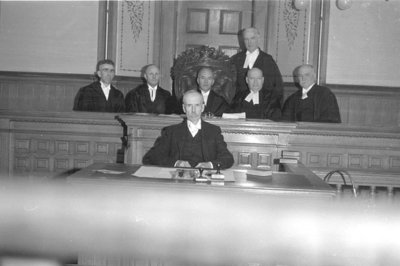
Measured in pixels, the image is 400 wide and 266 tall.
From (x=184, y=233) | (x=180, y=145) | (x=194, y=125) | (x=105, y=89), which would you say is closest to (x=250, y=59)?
(x=105, y=89)

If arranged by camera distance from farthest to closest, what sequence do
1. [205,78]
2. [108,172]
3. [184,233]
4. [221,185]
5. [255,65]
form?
1. [255,65]
2. [205,78]
3. [108,172]
4. [221,185]
5. [184,233]

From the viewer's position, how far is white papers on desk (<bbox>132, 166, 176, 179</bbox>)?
276 centimetres

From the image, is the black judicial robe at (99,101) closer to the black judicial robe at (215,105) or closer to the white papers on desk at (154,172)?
the black judicial robe at (215,105)

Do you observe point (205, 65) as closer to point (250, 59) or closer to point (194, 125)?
point (250, 59)

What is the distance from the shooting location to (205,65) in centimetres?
644

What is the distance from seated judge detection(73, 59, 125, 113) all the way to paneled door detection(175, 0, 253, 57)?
65.3 inches

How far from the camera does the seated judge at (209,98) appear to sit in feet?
18.7

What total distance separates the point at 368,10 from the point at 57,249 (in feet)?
24.7

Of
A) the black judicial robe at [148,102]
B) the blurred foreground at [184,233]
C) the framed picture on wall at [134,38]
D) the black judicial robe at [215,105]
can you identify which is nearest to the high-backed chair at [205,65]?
the black judicial robe at [148,102]

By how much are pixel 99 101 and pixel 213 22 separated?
2369mm

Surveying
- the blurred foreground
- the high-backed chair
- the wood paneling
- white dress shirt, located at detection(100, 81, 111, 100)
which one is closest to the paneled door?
the high-backed chair

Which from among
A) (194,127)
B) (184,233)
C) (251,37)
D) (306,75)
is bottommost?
(184,233)

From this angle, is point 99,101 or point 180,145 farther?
point 99,101

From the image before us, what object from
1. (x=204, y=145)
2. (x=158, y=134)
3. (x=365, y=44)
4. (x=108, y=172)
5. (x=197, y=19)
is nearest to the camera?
(x=108, y=172)
